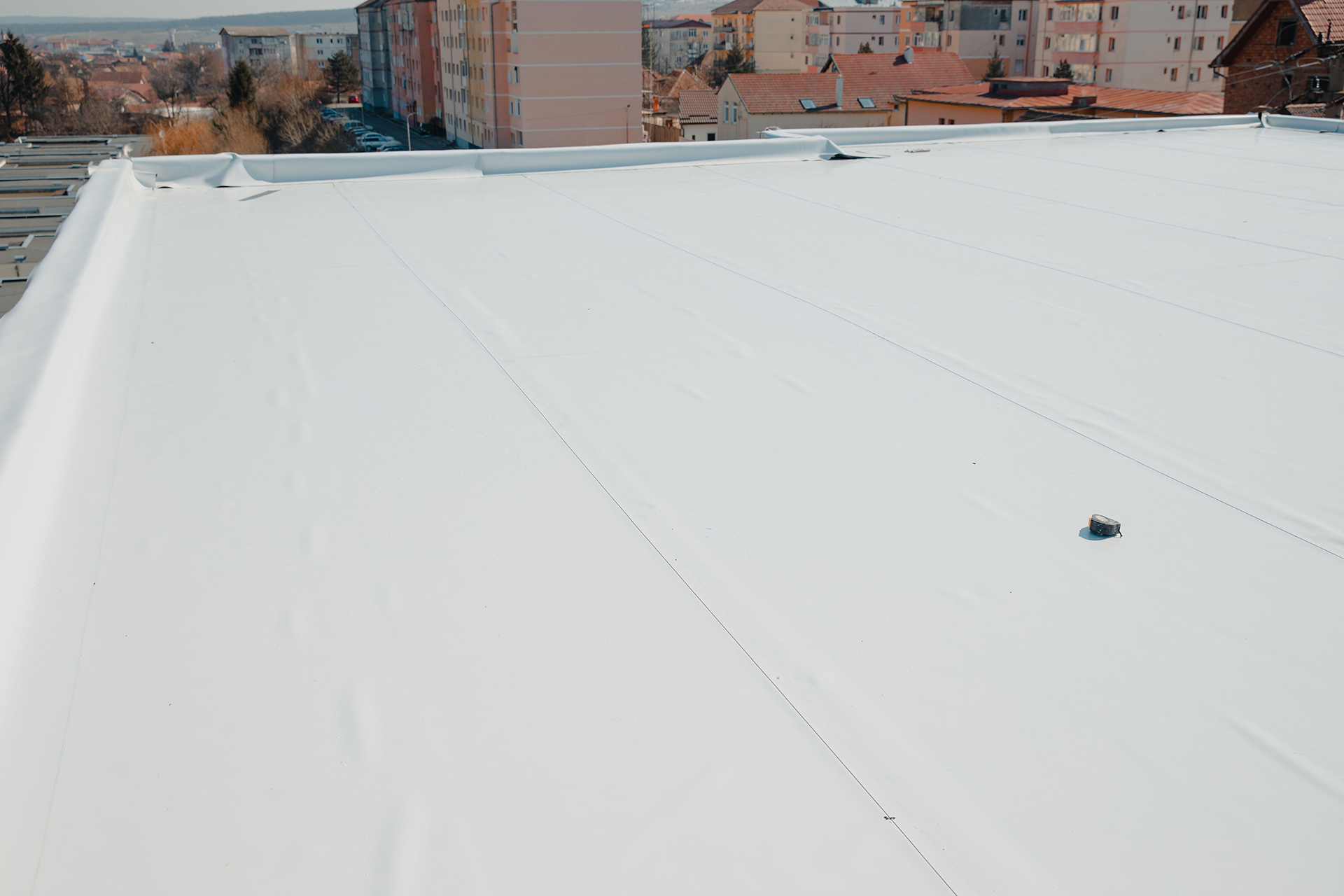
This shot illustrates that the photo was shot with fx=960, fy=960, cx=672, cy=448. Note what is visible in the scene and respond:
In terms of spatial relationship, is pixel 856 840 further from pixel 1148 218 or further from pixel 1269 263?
pixel 1148 218

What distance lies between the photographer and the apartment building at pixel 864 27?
5647 cm

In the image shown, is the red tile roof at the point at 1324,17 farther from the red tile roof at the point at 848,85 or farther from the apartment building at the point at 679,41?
the apartment building at the point at 679,41

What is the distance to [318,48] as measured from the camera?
137250mm

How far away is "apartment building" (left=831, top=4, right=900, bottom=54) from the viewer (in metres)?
56.5

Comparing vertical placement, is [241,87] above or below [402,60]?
below

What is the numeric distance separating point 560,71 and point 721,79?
2971cm

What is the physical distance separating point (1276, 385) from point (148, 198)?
5455 mm

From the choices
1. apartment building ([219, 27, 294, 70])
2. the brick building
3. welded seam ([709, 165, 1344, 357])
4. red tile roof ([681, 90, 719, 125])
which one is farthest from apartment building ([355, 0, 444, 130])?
apartment building ([219, 27, 294, 70])

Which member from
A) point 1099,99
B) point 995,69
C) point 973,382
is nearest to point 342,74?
point 995,69

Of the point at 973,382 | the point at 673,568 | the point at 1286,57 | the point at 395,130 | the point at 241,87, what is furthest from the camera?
the point at 395,130

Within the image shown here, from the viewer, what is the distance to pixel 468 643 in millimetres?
1486

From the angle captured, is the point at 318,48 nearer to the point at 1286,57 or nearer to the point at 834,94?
the point at 834,94

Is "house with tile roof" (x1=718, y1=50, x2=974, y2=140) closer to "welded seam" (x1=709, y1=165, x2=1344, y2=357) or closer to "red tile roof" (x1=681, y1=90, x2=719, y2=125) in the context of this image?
"red tile roof" (x1=681, y1=90, x2=719, y2=125)

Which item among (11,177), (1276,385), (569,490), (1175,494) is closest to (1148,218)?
(1276,385)
